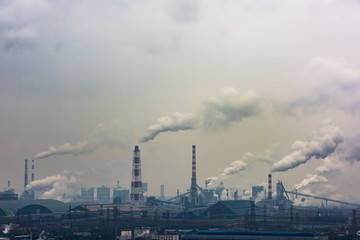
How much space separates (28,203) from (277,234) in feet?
412

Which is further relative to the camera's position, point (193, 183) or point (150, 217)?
point (193, 183)

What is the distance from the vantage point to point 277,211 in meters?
189

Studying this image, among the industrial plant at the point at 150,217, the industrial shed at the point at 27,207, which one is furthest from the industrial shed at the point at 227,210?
the industrial shed at the point at 27,207

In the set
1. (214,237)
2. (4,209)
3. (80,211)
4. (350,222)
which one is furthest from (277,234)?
(4,209)

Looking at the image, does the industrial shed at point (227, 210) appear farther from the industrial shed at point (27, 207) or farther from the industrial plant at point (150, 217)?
the industrial shed at point (27, 207)

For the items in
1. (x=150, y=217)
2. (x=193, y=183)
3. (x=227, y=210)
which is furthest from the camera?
(x=193, y=183)

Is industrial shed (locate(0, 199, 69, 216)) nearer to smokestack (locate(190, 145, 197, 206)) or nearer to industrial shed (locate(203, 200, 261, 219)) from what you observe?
smokestack (locate(190, 145, 197, 206))

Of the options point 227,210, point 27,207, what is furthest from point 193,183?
point 27,207

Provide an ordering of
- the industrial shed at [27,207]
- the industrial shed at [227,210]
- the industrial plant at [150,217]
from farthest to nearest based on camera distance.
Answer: the industrial shed at [227,210], the industrial shed at [27,207], the industrial plant at [150,217]

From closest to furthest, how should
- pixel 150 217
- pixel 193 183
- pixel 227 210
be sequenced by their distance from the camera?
pixel 150 217, pixel 227 210, pixel 193 183

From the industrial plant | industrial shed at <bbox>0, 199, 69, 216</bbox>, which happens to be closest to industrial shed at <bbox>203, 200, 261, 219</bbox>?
the industrial plant

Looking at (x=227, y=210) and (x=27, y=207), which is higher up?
(x=27, y=207)

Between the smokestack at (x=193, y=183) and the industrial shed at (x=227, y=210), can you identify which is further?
the smokestack at (x=193, y=183)

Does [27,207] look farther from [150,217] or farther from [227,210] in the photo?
[227,210]
